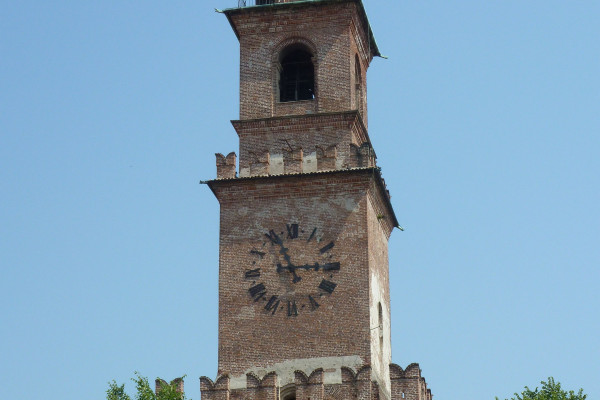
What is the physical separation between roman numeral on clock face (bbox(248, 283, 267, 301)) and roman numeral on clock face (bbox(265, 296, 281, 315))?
0.28 meters

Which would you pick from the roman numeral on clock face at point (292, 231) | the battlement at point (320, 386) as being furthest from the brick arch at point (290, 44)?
the battlement at point (320, 386)

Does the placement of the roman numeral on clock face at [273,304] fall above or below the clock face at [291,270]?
below

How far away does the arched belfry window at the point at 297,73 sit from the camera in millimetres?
42188

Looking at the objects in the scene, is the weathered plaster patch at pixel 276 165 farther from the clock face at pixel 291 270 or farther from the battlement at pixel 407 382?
the battlement at pixel 407 382

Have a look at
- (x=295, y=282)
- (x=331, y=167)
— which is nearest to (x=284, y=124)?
(x=331, y=167)

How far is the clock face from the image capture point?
125ft

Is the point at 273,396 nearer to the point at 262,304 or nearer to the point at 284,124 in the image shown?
the point at 262,304

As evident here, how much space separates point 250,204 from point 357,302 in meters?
4.63

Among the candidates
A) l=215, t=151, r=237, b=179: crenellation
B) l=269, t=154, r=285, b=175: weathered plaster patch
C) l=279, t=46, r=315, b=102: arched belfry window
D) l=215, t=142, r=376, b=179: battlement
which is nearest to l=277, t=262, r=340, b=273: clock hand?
l=215, t=142, r=376, b=179: battlement

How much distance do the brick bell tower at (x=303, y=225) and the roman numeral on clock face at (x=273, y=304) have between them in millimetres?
30

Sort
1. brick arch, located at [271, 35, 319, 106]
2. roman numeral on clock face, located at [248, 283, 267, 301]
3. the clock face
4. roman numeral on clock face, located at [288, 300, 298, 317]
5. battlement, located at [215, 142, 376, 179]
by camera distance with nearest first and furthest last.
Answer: roman numeral on clock face, located at [288, 300, 298, 317] → the clock face → roman numeral on clock face, located at [248, 283, 267, 301] → battlement, located at [215, 142, 376, 179] → brick arch, located at [271, 35, 319, 106]

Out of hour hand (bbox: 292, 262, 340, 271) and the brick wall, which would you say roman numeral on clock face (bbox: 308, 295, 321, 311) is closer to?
hour hand (bbox: 292, 262, 340, 271)

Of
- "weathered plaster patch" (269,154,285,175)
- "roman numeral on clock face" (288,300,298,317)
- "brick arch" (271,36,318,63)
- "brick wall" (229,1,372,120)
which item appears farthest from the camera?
"brick arch" (271,36,318,63)

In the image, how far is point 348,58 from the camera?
136 ft
